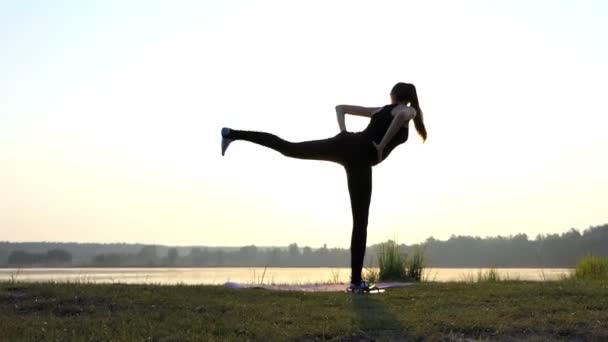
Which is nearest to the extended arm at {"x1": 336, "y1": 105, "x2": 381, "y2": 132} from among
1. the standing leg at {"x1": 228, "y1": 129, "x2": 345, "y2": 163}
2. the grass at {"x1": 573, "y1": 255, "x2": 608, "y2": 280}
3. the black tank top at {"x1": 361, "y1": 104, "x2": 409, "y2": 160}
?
the black tank top at {"x1": 361, "y1": 104, "x2": 409, "y2": 160}

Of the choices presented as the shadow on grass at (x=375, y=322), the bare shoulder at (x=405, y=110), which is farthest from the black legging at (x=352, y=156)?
the shadow on grass at (x=375, y=322)

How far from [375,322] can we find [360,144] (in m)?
2.66

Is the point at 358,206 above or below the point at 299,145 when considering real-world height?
below

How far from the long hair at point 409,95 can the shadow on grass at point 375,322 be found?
2.46 metres

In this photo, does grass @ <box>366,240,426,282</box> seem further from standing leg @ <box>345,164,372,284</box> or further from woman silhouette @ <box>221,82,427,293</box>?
woman silhouette @ <box>221,82,427,293</box>

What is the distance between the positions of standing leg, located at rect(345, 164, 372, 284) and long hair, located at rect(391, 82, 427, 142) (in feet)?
3.02

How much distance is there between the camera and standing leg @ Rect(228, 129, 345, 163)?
8422 mm

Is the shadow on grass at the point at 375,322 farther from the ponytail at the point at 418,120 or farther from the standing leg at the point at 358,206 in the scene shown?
the ponytail at the point at 418,120

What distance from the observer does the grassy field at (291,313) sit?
20.6 feet

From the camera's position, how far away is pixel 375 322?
6738 mm

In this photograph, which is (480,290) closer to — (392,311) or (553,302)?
(553,302)

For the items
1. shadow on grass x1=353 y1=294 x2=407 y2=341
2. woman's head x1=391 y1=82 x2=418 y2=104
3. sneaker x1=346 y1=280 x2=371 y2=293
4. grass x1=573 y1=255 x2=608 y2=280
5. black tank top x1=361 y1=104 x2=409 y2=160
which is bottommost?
shadow on grass x1=353 y1=294 x2=407 y2=341

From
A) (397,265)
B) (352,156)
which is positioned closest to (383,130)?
(352,156)

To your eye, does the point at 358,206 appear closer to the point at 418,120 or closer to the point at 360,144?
the point at 360,144
